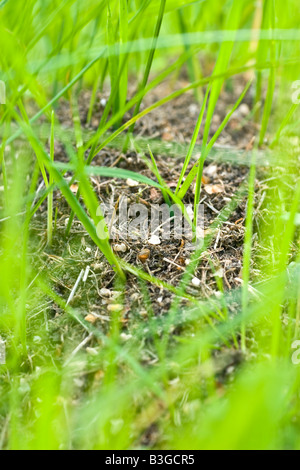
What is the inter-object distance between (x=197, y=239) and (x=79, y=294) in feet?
0.99

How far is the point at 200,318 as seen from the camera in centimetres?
94

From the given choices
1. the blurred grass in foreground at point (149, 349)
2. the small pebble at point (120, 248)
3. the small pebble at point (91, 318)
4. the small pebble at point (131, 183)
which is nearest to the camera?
the blurred grass in foreground at point (149, 349)

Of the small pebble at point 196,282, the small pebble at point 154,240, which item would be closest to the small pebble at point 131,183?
the small pebble at point 154,240

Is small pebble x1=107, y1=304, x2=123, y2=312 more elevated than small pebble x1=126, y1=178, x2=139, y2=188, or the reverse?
small pebble x1=126, y1=178, x2=139, y2=188

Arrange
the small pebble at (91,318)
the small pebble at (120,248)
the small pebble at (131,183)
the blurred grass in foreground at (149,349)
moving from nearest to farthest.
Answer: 1. the blurred grass in foreground at (149,349)
2. the small pebble at (91,318)
3. the small pebble at (120,248)
4. the small pebble at (131,183)

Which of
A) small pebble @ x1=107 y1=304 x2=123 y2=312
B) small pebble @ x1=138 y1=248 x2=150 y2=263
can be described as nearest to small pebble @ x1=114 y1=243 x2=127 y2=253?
small pebble @ x1=138 y1=248 x2=150 y2=263

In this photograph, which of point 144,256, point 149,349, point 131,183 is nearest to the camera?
point 149,349

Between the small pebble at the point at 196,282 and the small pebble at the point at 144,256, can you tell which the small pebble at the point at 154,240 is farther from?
the small pebble at the point at 196,282

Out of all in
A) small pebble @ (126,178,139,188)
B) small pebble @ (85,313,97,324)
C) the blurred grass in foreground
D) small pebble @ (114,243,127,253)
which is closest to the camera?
the blurred grass in foreground

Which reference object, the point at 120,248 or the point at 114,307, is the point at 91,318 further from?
the point at 120,248

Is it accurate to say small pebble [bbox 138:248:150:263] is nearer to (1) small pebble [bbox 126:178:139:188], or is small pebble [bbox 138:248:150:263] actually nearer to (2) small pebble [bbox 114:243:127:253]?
(2) small pebble [bbox 114:243:127:253]

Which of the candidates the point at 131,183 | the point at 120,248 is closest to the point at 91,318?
the point at 120,248

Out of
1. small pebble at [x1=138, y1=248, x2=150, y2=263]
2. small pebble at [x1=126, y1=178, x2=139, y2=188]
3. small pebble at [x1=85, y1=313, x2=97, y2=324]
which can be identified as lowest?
small pebble at [x1=85, y1=313, x2=97, y2=324]
